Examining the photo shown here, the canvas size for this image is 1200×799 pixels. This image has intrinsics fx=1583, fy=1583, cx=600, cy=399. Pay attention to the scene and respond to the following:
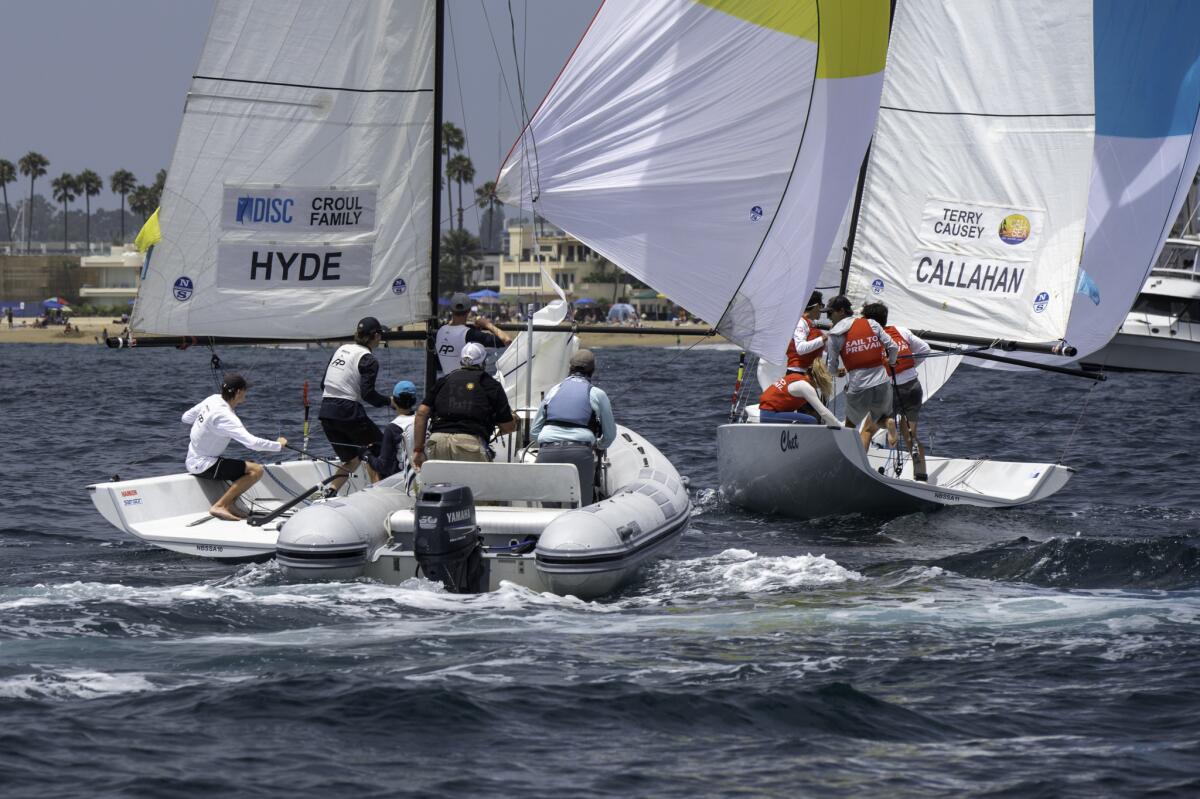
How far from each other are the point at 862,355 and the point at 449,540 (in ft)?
19.7

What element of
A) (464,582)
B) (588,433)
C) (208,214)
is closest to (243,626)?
(464,582)

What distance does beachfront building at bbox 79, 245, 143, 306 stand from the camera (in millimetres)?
112938

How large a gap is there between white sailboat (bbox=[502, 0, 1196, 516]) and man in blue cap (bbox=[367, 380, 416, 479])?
2133mm

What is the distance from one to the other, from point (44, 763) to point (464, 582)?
383cm

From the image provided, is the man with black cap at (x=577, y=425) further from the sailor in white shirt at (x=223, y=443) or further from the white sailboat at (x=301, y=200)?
the sailor in white shirt at (x=223, y=443)

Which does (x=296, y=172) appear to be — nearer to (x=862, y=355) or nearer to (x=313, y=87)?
(x=313, y=87)

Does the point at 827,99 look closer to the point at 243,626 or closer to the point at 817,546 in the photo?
the point at 817,546

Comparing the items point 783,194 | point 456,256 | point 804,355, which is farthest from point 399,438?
point 456,256

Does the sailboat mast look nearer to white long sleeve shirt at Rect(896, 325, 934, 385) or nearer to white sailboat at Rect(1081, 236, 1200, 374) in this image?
white long sleeve shirt at Rect(896, 325, 934, 385)

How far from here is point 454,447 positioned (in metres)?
12.0

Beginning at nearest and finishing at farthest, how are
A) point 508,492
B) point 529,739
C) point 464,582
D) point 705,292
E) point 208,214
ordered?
point 529,739, point 464,582, point 508,492, point 208,214, point 705,292

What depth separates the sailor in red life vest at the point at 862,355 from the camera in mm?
15180

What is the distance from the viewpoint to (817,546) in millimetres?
A: 14164

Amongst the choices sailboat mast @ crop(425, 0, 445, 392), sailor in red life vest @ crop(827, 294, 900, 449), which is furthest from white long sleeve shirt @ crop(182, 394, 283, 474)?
sailor in red life vest @ crop(827, 294, 900, 449)
